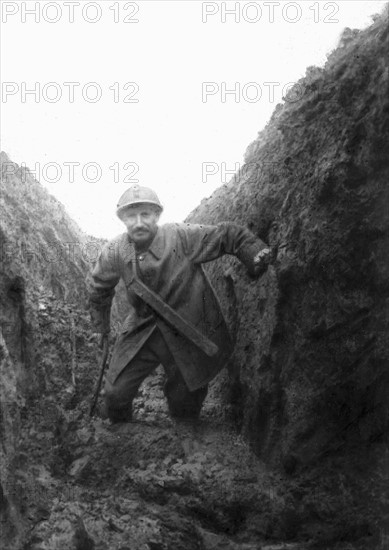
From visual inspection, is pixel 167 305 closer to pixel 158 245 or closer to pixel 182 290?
pixel 182 290

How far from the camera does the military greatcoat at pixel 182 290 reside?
18.7ft

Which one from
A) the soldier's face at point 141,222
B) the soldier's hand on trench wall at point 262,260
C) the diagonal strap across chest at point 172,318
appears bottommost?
the diagonal strap across chest at point 172,318

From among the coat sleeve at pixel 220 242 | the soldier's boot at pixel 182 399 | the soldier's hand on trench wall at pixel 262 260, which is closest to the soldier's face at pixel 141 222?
the coat sleeve at pixel 220 242

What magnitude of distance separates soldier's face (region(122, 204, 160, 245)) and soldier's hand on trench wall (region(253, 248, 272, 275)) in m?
1.03

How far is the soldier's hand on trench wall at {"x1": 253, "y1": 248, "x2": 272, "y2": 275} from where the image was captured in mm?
5332

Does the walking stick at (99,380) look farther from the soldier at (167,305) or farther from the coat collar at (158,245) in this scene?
the coat collar at (158,245)

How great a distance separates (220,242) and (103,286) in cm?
119

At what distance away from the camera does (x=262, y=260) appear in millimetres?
5332

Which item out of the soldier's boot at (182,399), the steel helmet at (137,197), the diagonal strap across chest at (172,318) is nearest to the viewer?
the diagonal strap across chest at (172,318)

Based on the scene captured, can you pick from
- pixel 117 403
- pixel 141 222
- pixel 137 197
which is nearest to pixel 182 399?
pixel 117 403

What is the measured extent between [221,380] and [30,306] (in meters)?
2.00

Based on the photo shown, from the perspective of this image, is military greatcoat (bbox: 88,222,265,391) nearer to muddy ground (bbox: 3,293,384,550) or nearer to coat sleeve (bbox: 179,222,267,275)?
coat sleeve (bbox: 179,222,267,275)

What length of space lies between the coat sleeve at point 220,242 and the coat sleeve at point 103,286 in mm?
703

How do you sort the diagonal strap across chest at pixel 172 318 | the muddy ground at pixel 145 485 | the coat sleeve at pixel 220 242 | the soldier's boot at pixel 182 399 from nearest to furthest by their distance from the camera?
the muddy ground at pixel 145 485, the coat sleeve at pixel 220 242, the diagonal strap across chest at pixel 172 318, the soldier's boot at pixel 182 399
